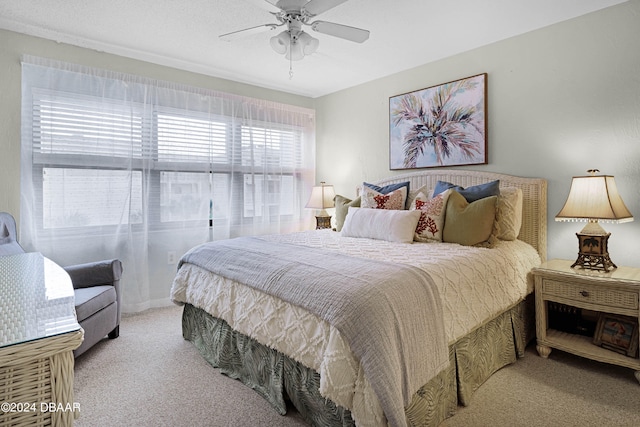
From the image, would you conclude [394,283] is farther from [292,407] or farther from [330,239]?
[330,239]

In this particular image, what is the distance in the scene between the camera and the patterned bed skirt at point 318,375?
155 centimetres

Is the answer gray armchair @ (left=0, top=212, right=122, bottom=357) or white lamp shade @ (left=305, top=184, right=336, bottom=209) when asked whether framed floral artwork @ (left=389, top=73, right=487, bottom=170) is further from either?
gray armchair @ (left=0, top=212, right=122, bottom=357)

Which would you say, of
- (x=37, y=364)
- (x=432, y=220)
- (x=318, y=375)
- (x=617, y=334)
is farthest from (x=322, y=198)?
(x=37, y=364)

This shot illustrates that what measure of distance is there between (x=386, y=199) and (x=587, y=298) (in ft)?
5.09

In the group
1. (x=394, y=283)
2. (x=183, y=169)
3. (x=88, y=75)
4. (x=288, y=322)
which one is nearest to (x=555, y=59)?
(x=394, y=283)

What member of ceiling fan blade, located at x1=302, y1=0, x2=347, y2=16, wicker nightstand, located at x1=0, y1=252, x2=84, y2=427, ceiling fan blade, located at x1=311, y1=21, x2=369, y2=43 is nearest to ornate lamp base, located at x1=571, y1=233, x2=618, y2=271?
ceiling fan blade, located at x1=311, y1=21, x2=369, y2=43

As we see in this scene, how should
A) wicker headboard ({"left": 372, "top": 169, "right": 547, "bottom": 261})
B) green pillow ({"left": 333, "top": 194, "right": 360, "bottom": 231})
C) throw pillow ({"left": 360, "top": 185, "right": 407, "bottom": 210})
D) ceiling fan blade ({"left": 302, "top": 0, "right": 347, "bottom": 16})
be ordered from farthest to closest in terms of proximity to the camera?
green pillow ({"left": 333, "top": 194, "right": 360, "bottom": 231}) → throw pillow ({"left": 360, "top": 185, "right": 407, "bottom": 210}) → wicker headboard ({"left": 372, "top": 169, "right": 547, "bottom": 261}) → ceiling fan blade ({"left": 302, "top": 0, "right": 347, "bottom": 16})

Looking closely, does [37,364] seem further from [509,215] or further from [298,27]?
[509,215]

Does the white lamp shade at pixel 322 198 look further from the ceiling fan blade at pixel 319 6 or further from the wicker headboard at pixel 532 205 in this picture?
the ceiling fan blade at pixel 319 6

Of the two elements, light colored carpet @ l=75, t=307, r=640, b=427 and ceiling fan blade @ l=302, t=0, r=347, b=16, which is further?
ceiling fan blade @ l=302, t=0, r=347, b=16

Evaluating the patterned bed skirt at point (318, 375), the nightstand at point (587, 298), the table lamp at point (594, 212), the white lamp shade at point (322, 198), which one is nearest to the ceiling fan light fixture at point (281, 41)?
the patterned bed skirt at point (318, 375)

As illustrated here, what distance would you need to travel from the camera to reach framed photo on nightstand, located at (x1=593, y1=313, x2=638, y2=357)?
2.04 meters

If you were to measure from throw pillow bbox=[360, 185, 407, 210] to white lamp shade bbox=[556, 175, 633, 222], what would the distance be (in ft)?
3.91

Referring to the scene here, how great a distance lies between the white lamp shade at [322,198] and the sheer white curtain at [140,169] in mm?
395
